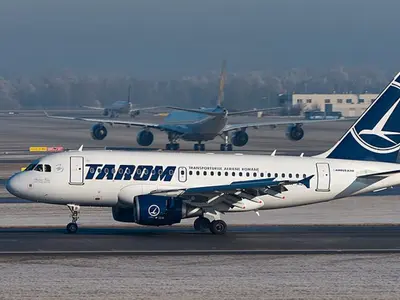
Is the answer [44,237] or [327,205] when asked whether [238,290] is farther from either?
[327,205]

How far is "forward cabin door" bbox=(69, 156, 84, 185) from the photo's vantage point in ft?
136

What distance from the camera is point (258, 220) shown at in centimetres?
4741

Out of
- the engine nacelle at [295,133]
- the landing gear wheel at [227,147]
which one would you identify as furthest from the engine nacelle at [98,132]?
the engine nacelle at [295,133]

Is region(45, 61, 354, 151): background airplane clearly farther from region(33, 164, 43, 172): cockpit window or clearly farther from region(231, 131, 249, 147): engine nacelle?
region(33, 164, 43, 172): cockpit window

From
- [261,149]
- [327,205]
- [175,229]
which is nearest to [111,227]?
[175,229]

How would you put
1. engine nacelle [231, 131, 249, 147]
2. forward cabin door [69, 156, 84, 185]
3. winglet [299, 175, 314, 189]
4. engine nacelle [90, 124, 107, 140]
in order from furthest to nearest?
1. engine nacelle [90, 124, 107, 140]
2. engine nacelle [231, 131, 249, 147]
3. winglet [299, 175, 314, 189]
4. forward cabin door [69, 156, 84, 185]

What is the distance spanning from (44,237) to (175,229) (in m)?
6.59

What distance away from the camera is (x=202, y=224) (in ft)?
139

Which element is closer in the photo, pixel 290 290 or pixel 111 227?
pixel 290 290

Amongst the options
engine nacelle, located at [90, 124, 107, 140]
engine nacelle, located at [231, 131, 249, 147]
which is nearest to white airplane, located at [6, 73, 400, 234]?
engine nacelle, located at [231, 131, 249, 147]

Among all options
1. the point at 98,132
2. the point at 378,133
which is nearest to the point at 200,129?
the point at 98,132

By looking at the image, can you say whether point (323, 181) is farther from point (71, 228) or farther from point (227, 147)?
point (227, 147)

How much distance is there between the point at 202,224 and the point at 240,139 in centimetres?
6832

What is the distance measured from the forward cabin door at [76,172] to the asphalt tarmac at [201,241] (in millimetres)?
2227
